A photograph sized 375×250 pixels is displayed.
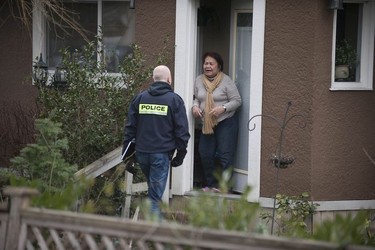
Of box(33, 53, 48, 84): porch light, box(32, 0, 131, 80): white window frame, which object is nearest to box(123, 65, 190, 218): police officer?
box(33, 53, 48, 84): porch light

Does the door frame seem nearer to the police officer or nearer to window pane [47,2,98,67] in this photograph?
the police officer

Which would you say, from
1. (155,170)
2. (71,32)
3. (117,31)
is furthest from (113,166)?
(71,32)

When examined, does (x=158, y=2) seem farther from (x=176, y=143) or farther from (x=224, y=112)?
(x=176, y=143)

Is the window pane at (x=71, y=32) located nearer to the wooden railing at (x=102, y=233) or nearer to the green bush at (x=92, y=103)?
the green bush at (x=92, y=103)

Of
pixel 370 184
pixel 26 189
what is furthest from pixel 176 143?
pixel 26 189

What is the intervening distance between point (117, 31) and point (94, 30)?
0.34 metres

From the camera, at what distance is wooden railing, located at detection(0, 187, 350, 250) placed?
4.46 meters

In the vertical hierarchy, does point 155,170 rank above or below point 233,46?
below

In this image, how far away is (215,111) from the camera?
10.4 meters

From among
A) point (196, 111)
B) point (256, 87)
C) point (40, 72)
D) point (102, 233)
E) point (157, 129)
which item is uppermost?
point (40, 72)

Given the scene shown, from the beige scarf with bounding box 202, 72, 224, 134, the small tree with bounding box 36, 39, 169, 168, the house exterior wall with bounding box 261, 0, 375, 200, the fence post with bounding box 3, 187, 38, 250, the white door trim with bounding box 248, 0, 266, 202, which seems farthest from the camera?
the beige scarf with bounding box 202, 72, 224, 134

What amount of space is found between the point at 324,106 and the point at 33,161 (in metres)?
3.84

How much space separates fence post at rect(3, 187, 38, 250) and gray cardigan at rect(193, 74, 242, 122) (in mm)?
5421

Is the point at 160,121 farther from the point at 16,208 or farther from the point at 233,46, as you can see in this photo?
the point at 16,208
